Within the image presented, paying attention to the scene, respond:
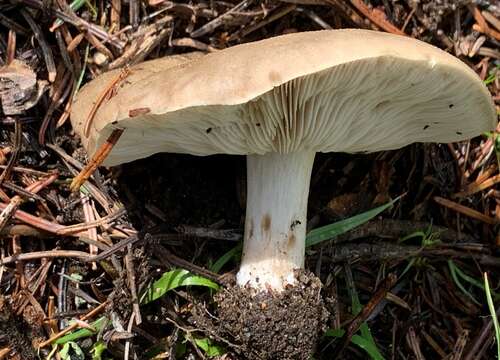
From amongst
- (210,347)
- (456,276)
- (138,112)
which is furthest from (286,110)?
(456,276)

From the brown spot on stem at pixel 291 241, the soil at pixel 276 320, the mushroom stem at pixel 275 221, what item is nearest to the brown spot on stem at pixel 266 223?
the mushroom stem at pixel 275 221

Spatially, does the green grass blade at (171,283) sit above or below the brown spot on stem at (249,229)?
below

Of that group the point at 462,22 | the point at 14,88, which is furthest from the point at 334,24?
the point at 14,88

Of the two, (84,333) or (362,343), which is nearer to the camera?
(84,333)

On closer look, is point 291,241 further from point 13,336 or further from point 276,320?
point 13,336

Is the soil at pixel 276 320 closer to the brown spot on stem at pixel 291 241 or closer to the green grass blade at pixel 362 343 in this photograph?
the brown spot on stem at pixel 291 241

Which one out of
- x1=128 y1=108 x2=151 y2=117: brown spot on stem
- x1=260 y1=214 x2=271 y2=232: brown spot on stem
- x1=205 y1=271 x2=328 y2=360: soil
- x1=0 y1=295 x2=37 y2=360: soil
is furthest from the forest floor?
x1=128 y1=108 x2=151 y2=117: brown spot on stem

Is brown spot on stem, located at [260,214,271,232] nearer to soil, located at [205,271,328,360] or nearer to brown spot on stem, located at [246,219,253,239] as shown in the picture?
brown spot on stem, located at [246,219,253,239]
